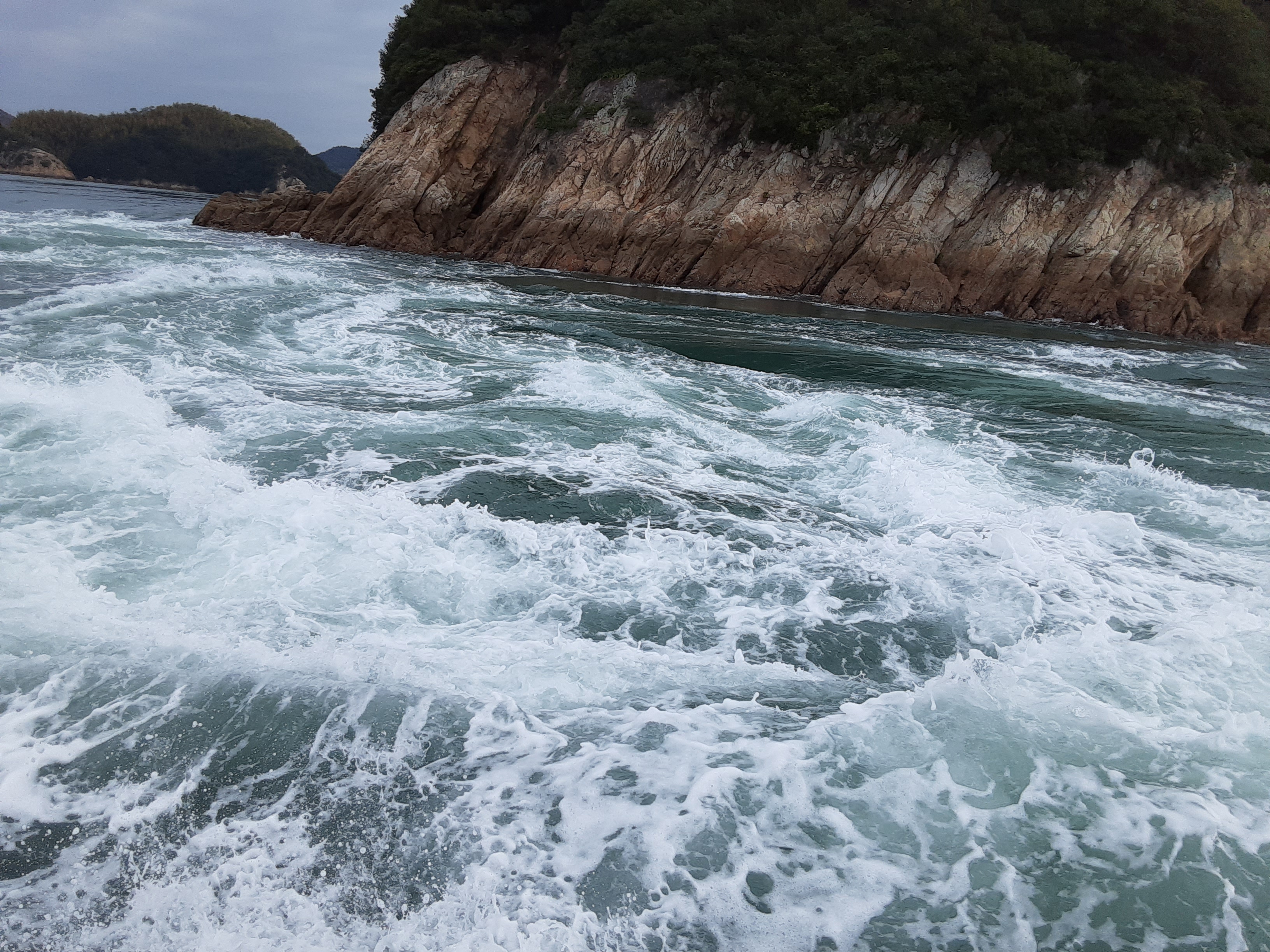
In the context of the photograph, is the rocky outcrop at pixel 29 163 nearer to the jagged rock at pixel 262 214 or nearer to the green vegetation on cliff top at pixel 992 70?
the jagged rock at pixel 262 214

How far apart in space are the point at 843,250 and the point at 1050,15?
9.28 metres

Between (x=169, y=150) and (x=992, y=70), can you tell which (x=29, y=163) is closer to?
(x=169, y=150)

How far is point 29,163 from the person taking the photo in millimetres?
81312

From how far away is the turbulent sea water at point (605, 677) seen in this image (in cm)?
289

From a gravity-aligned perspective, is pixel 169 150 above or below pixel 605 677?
above

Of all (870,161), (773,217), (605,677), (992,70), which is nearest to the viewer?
(605,677)

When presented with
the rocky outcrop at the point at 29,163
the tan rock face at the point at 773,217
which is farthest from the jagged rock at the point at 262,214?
the rocky outcrop at the point at 29,163

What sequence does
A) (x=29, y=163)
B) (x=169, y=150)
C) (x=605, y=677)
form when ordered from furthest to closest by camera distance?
1. (x=169, y=150)
2. (x=29, y=163)
3. (x=605, y=677)

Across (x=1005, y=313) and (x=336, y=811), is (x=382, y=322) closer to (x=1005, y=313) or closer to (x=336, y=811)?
(x=336, y=811)

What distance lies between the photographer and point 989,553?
579 centimetres

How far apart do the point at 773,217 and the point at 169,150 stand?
9106cm

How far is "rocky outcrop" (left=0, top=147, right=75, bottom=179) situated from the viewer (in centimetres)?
8100

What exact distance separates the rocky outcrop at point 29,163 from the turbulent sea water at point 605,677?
9298 centimetres

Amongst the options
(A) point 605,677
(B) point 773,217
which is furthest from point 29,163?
(A) point 605,677
